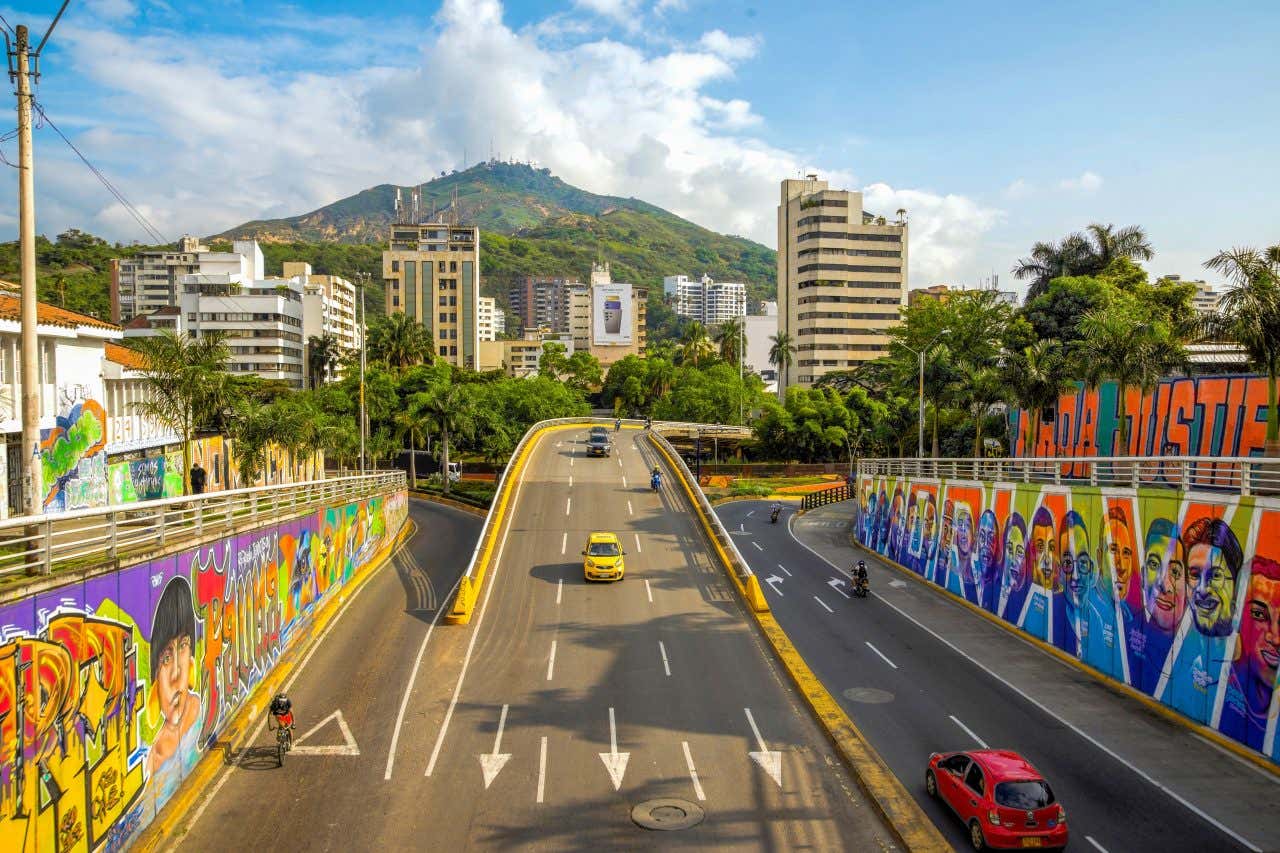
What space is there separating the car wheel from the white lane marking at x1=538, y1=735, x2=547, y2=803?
6.99m

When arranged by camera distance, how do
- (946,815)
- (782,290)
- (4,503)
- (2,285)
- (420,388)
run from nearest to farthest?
(946,815), (4,503), (2,285), (420,388), (782,290)

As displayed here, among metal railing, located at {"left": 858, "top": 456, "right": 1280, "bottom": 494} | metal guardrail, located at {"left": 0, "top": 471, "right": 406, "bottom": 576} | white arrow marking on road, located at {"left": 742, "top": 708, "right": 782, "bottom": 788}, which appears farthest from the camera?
metal railing, located at {"left": 858, "top": 456, "right": 1280, "bottom": 494}

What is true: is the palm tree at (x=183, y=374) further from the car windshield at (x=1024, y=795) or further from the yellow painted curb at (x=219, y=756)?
the car windshield at (x=1024, y=795)

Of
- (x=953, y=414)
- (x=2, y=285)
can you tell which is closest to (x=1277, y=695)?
(x=2, y=285)

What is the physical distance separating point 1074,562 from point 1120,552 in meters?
2.55

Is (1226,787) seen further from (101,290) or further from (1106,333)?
(101,290)

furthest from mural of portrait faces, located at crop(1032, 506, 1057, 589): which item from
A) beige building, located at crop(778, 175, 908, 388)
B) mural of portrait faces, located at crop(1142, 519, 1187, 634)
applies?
beige building, located at crop(778, 175, 908, 388)

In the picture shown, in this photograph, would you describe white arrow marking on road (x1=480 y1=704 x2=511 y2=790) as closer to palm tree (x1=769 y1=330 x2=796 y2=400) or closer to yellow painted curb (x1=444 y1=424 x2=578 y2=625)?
yellow painted curb (x1=444 y1=424 x2=578 y2=625)

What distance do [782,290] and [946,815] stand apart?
140953 millimetres

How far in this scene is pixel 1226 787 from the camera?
1512 cm

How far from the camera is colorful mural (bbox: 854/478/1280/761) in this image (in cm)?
1612

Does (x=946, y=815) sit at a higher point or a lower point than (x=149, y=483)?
lower

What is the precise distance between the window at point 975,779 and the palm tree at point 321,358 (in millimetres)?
108922

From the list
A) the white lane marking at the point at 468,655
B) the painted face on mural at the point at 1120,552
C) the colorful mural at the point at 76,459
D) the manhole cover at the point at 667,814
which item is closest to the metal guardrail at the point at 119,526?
the colorful mural at the point at 76,459
